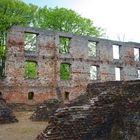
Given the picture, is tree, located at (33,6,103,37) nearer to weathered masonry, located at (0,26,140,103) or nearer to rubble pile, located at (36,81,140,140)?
weathered masonry, located at (0,26,140,103)

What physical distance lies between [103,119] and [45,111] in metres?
7.63

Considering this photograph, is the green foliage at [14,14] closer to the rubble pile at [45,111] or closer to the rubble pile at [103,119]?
the rubble pile at [45,111]

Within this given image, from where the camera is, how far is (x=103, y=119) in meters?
9.80

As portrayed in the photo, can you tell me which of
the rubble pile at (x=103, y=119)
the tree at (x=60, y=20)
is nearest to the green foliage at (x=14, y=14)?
the tree at (x=60, y=20)

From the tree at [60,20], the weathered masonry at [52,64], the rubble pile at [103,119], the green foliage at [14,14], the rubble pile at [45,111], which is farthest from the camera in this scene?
the tree at [60,20]

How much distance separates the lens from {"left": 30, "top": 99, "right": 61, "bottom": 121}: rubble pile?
54.7ft

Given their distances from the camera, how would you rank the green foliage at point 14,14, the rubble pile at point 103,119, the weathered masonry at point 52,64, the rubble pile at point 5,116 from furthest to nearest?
the green foliage at point 14,14 < the weathered masonry at point 52,64 < the rubble pile at point 5,116 < the rubble pile at point 103,119

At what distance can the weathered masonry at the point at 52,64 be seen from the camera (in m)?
24.0

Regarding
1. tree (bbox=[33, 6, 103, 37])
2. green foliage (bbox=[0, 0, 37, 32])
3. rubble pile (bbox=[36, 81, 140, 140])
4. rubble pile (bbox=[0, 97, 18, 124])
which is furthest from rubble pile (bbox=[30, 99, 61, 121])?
tree (bbox=[33, 6, 103, 37])

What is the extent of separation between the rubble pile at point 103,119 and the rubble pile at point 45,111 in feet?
22.4

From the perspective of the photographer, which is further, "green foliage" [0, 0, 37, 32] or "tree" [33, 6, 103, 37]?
"tree" [33, 6, 103, 37]

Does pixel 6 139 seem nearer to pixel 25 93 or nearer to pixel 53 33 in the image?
pixel 25 93

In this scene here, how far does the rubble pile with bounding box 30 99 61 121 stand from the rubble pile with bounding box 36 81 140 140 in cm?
683

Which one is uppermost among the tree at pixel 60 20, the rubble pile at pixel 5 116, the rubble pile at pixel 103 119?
the tree at pixel 60 20
